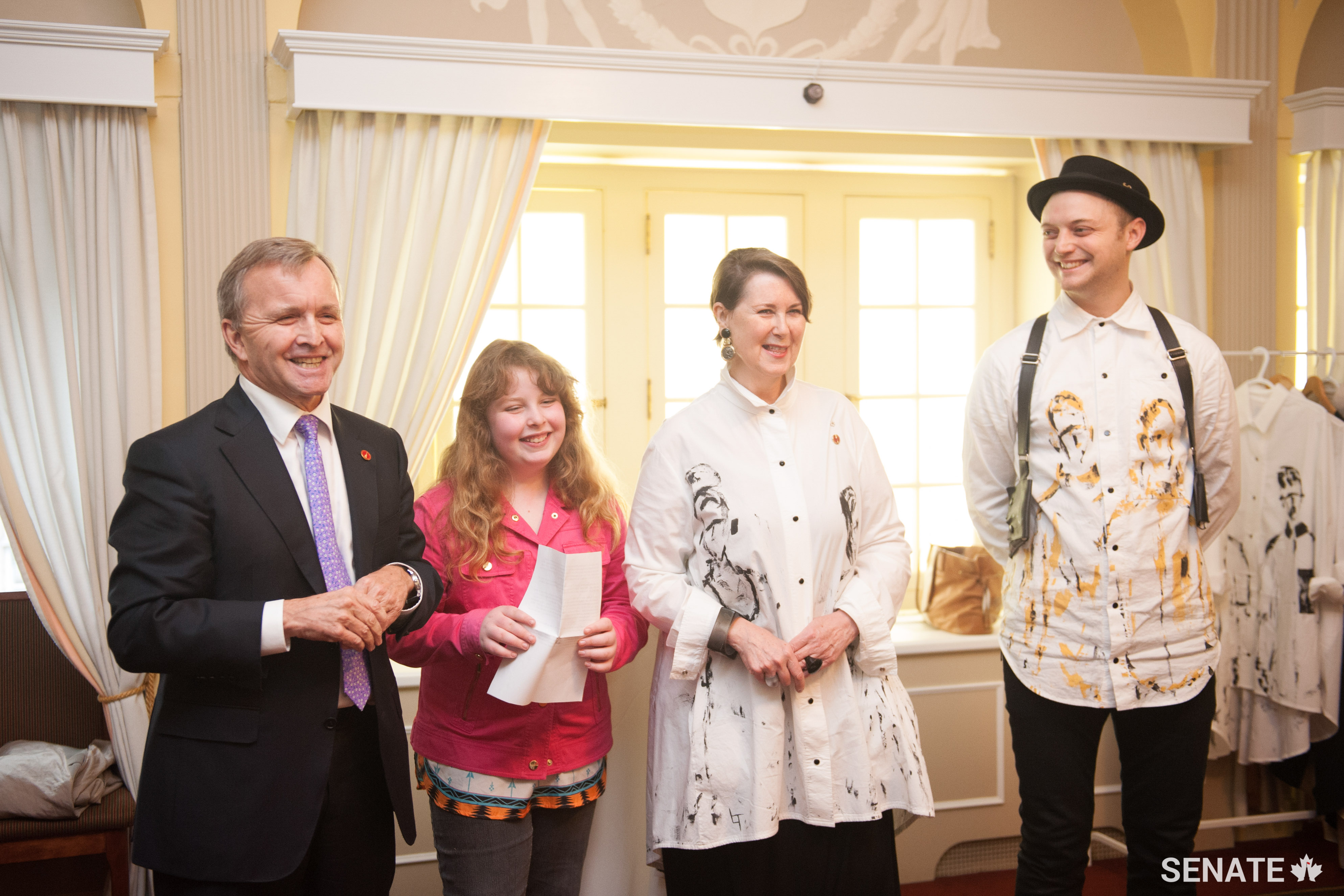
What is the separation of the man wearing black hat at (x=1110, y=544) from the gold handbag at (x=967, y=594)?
4.13ft

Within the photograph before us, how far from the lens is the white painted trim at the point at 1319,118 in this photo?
11.1 ft

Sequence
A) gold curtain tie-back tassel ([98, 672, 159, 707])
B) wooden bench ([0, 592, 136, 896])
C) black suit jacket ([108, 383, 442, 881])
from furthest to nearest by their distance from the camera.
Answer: wooden bench ([0, 592, 136, 896])
gold curtain tie-back tassel ([98, 672, 159, 707])
black suit jacket ([108, 383, 442, 881])

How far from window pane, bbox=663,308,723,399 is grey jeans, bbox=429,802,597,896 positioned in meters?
2.04

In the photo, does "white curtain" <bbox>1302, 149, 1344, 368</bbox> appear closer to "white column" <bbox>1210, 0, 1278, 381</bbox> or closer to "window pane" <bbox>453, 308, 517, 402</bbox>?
"white column" <bbox>1210, 0, 1278, 381</bbox>

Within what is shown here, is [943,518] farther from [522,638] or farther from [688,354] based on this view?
[522,638]

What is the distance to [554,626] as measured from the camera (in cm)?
171

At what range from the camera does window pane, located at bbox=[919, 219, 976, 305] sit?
153 inches

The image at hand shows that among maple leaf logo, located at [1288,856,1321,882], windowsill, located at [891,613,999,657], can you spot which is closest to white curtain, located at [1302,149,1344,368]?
windowsill, located at [891,613,999,657]

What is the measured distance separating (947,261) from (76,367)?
3159mm

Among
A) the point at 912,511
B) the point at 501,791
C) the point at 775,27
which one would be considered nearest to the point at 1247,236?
the point at 912,511

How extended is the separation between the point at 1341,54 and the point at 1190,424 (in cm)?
271

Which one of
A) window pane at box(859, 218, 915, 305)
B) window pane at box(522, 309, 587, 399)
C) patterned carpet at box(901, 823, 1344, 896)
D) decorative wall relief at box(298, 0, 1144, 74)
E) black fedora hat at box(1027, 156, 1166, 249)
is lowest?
patterned carpet at box(901, 823, 1344, 896)

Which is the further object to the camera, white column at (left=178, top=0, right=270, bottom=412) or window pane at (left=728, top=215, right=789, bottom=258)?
window pane at (left=728, top=215, right=789, bottom=258)

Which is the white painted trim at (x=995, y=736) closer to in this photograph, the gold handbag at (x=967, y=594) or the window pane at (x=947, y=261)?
the gold handbag at (x=967, y=594)
